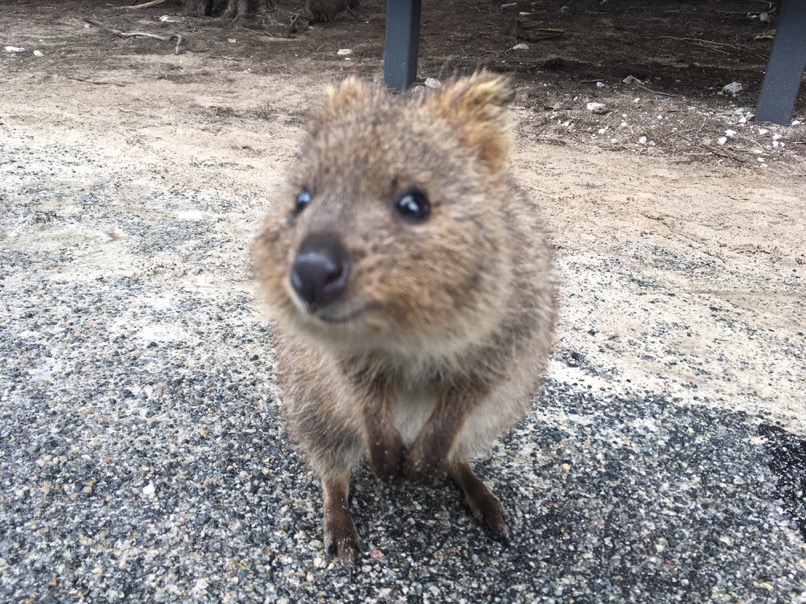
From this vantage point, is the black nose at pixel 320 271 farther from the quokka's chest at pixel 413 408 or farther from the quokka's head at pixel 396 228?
the quokka's chest at pixel 413 408

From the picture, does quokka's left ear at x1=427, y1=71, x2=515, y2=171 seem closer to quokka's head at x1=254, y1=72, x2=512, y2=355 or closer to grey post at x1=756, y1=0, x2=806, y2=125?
quokka's head at x1=254, y1=72, x2=512, y2=355

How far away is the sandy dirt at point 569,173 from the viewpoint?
169 inches

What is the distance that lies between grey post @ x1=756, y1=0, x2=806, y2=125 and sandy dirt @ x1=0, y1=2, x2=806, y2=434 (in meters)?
Result: 0.25

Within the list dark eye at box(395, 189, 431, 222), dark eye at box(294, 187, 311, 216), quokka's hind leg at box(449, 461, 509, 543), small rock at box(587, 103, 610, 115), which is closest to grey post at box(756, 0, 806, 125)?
small rock at box(587, 103, 610, 115)

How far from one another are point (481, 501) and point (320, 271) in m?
1.66

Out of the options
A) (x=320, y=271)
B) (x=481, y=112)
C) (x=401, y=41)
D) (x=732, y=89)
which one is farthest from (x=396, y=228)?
(x=732, y=89)

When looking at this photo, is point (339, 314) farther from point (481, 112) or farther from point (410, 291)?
point (481, 112)

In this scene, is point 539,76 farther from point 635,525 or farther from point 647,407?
point 635,525

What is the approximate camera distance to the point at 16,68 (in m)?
9.43

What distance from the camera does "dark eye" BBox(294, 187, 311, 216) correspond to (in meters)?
2.02

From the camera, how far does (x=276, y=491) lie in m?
3.01

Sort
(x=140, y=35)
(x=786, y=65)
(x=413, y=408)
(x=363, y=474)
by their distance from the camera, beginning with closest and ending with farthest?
(x=413, y=408) < (x=363, y=474) < (x=786, y=65) < (x=140, y=35)

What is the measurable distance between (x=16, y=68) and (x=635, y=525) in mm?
9993

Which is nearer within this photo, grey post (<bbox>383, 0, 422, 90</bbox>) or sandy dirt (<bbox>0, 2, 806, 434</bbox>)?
sandy dirt (<bbox>0, 2, 806, 434</bbox>)
